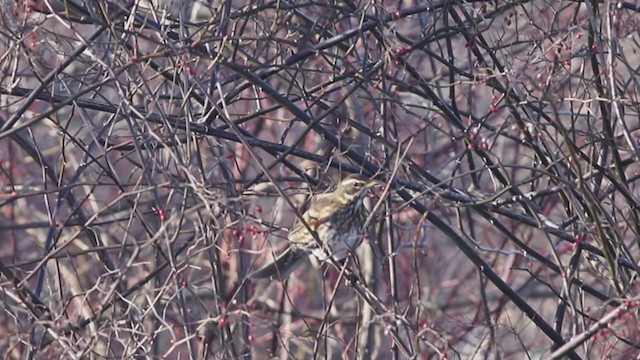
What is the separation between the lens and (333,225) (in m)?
5.42

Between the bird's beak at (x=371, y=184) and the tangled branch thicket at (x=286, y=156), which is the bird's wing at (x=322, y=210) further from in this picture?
the bird's beak at (x=371, y=184)

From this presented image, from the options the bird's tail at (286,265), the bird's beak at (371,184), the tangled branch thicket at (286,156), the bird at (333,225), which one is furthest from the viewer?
the bird's tail at (286,265)

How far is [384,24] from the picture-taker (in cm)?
494

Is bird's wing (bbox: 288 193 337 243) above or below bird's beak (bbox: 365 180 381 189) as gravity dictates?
below

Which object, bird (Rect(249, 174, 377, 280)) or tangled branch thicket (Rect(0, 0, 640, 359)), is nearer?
tangled branch thicket (Rect(0, 0, 640, 359))

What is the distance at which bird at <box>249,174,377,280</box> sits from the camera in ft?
17.2

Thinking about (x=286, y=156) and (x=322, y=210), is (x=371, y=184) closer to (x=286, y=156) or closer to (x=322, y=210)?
(x=286, y=156)

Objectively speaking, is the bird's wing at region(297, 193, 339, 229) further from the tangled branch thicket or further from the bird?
the tangled branch thicket

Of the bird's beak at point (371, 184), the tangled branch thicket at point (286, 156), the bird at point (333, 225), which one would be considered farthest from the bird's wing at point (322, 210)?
the bird's beak at point (371, 184)

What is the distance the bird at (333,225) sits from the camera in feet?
17.2

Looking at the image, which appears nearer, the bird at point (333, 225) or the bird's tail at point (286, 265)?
the bird at point (333, 225)

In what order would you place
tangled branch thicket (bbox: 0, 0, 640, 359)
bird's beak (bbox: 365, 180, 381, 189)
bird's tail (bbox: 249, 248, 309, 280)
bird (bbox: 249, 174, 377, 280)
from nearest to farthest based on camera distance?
tangled branch thicket (bbox: 0, 0, 640, 359)
bird's beak (bbox: 365, 180, 381, 189)
bird (bbox: 249, 174, 377, 280)
bird's tail (bbox: 249, 248, 309, 280)

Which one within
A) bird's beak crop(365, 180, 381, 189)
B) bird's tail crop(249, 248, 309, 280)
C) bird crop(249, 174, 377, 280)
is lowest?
bird's tail crop(249, 248, 309, 280)

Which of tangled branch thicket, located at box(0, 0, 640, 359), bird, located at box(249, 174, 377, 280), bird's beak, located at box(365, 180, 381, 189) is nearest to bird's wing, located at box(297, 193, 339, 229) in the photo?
bird, located at box(249, 174, 377, 280)
